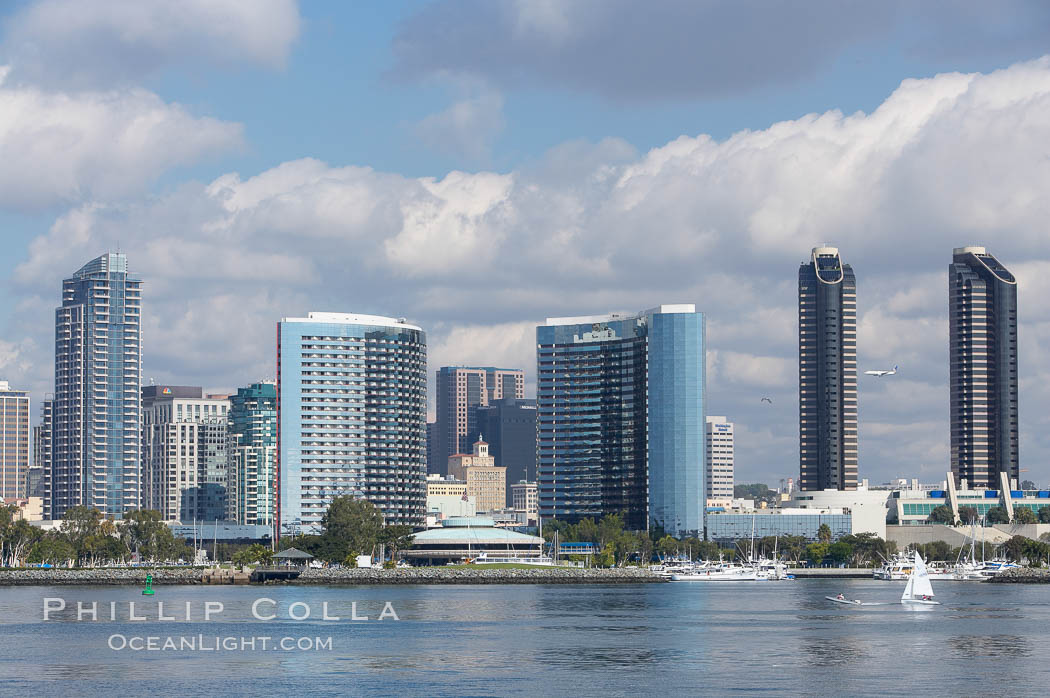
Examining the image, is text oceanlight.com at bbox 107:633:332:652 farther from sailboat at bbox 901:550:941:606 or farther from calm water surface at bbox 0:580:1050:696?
sailboat at bbox 901:550:941:606

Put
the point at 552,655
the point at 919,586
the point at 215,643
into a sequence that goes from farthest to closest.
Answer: the point at 919,586, the point at 215,643, the point at 552,655

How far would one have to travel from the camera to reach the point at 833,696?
96.3m

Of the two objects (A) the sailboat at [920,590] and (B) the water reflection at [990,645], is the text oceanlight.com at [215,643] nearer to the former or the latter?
(B) the water reflection at [990,645]

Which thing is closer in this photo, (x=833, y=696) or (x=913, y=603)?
(x=833, y=696)

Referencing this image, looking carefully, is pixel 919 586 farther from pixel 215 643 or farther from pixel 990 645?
pixel 215 643

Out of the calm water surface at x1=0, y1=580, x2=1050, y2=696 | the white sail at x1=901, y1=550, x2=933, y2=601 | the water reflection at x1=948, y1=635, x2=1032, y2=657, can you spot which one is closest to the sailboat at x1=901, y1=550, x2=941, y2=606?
the white sail at x1=901, y1=550, x2=933, y2=601

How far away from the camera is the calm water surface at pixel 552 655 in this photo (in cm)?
10088

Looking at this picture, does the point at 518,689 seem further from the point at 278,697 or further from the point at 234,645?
the point at 234,645

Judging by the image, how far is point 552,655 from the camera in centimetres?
12106

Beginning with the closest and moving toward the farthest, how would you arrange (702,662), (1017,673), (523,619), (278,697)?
(278,697)
(1017,673)
(702,662)
(523,619)

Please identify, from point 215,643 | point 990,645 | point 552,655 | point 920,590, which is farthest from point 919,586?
point 215,643

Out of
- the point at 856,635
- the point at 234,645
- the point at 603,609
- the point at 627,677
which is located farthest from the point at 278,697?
the point at 603,609

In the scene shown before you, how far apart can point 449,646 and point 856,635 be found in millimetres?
37462

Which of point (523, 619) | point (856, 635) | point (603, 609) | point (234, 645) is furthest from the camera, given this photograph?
point (603, 609)
